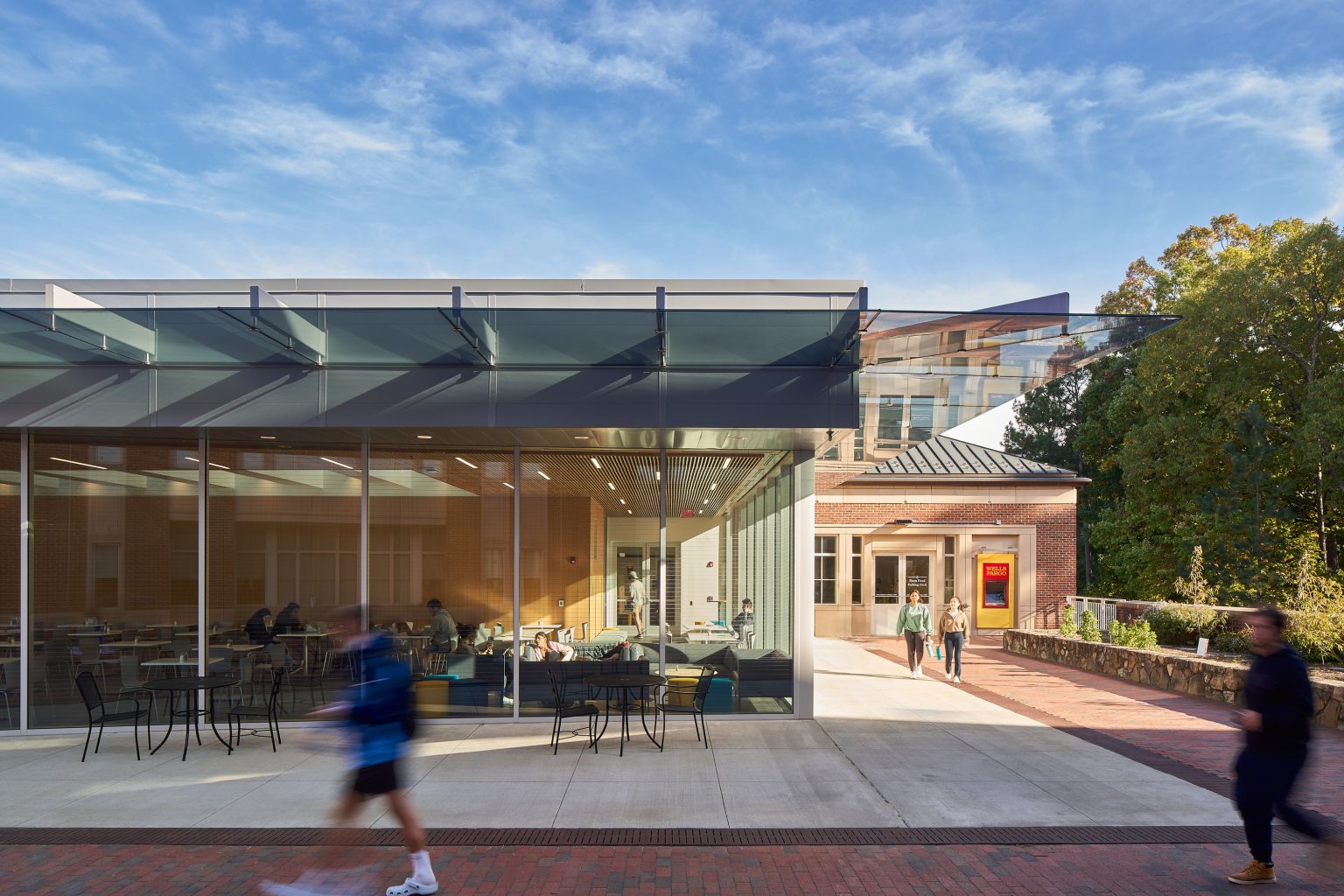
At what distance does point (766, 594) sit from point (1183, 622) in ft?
33.8

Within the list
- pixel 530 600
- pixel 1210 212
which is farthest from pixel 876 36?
pixel 1210 212

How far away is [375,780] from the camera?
5262 mm

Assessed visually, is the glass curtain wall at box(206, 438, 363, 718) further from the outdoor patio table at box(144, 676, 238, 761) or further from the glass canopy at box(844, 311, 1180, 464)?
the glass canopy at box(844, 311, 1180, 464)

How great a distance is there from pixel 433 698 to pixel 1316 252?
954 inches

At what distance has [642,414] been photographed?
9.67 meters

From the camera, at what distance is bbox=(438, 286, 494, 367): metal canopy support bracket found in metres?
8.40

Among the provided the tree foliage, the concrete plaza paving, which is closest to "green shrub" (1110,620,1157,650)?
the tree foliage

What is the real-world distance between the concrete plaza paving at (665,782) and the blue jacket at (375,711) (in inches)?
71.1

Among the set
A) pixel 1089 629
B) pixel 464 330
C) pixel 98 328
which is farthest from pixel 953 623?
pixel 98 328

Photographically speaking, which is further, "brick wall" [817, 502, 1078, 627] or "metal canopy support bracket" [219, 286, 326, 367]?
"brick wall" [817, 502, 1078, 627]

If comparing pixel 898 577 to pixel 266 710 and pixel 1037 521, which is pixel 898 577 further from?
pixel 266 710

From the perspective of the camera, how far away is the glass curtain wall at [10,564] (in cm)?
1033

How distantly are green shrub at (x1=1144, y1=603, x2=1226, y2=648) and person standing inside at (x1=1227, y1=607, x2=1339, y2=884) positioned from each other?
12.5 metres

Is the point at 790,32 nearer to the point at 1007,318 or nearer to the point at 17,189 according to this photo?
the point at 1007,318
